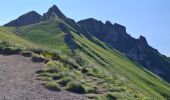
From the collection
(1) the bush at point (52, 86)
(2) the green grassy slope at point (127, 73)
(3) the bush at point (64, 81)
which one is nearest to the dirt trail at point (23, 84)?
(1) the bush at point (52, 86)

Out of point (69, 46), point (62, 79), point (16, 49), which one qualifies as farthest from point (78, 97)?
point (69, 46)

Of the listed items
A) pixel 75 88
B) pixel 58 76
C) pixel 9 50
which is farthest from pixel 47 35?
pixel 75 88

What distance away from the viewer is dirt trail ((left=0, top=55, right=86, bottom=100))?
1006 inches

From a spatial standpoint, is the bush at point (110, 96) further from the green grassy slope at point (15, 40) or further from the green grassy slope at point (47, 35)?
the green grassy slope at point (47, 35)

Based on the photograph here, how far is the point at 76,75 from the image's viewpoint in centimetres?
3212

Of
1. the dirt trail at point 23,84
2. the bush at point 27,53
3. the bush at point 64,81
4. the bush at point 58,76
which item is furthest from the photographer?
the bush at point 27,53

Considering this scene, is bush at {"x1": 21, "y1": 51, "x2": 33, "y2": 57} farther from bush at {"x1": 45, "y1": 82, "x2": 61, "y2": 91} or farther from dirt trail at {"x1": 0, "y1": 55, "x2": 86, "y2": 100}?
bush at {"x1": 45, "y1": 82, "x2": 61, "y2": 91}

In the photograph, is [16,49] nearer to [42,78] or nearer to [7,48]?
[7,48]

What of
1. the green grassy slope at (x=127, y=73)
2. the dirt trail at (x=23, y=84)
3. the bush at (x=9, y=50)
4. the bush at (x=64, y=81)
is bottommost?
the green grassy slope at (x=127, y=73)

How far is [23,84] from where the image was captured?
1110 inches

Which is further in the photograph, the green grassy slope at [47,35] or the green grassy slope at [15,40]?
the green grassy slope at [47,35]

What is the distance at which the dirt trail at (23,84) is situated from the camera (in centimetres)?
2555

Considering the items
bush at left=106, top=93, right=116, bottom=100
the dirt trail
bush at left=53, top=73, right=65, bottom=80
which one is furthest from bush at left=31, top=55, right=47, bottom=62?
bush at left=106, top=93, right=116, bottom=100

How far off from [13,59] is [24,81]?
24.7ft
